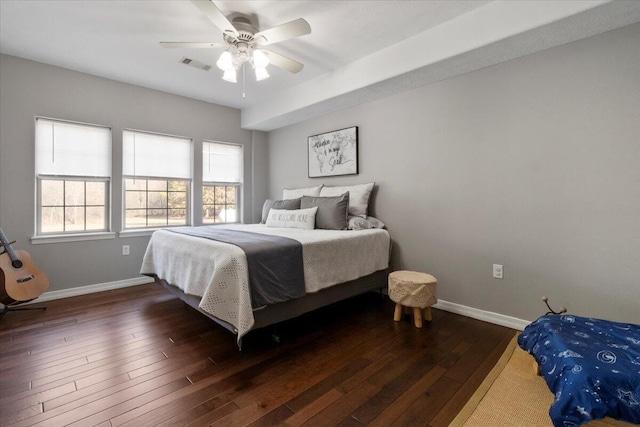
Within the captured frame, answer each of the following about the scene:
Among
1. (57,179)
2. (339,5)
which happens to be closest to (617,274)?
(339,5)

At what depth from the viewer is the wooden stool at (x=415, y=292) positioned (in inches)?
96.3

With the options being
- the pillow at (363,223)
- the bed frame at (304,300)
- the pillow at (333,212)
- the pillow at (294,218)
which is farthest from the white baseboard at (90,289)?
the pillow at (363,223)

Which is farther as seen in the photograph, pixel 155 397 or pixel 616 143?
pixel 616 143

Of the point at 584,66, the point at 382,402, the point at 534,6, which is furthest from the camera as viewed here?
the point at 584,66

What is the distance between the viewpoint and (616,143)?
2051 mm

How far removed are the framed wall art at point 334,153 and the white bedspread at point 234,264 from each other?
3.59ft

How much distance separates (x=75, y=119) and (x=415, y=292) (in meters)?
4.09

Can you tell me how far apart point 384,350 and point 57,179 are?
3.87 meters

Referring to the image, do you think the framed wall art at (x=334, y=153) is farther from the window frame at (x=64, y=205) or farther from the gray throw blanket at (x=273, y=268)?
the window frame at (x=64, y=205)

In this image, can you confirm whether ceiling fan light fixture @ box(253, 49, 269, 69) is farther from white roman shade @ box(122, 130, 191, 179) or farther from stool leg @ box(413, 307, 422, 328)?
stool leg @ box(413, 307, 422, 328)

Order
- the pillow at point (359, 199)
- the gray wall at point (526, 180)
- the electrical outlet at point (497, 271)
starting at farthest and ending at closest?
the pillow at point (359, 199) → the electrical outlet at point (497, 271) → the gray wall at point (526, 180)

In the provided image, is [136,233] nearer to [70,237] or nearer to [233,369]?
[70,237]

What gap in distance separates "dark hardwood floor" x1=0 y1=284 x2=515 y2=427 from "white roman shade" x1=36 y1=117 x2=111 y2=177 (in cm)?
156

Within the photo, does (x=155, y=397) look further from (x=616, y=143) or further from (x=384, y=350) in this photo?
(x=616, y=143)
